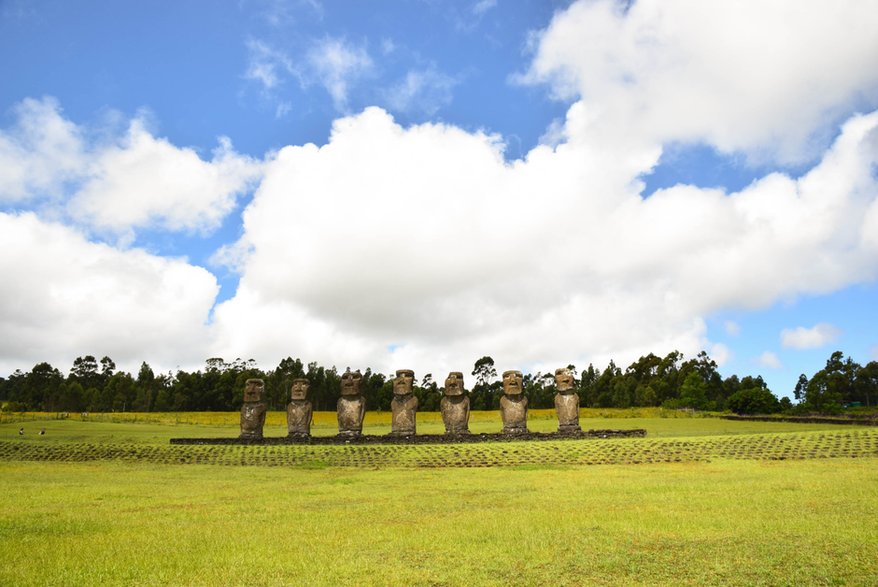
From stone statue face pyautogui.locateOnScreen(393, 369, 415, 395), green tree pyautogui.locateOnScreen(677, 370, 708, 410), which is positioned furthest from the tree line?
stone statue face pyautogui.locateOnScreen(393, 369, 415, 395)

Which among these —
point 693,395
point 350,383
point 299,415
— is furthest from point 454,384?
point 693,395

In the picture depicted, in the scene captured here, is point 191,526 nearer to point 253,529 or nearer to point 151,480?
point 253,529

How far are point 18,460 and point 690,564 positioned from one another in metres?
25.3

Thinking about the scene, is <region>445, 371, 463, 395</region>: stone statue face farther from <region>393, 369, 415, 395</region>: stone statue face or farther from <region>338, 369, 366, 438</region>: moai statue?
<region>338, 369, 366, 438</region>: moai statue

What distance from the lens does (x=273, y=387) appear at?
104125 mm

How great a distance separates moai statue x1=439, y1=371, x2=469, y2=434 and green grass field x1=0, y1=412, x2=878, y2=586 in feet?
36.4

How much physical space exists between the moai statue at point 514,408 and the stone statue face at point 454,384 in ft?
7.59

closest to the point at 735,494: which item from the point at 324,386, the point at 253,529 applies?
the point at 253,529

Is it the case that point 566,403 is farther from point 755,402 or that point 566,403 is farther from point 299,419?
point 755,402

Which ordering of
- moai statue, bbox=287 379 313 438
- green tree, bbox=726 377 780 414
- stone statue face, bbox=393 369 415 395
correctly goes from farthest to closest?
1. green tree, bbox=726 377 780 414
2. stone statue face, bbox=393 369 415 395
3. moai statue, bbox=287 379 313 438

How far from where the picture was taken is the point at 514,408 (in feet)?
107

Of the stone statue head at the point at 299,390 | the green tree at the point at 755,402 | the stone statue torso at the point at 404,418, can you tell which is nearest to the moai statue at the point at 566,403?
the stone statue torso at the point at 404,418

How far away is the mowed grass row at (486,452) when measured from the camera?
852 inches

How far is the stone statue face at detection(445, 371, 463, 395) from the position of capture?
33156mm
